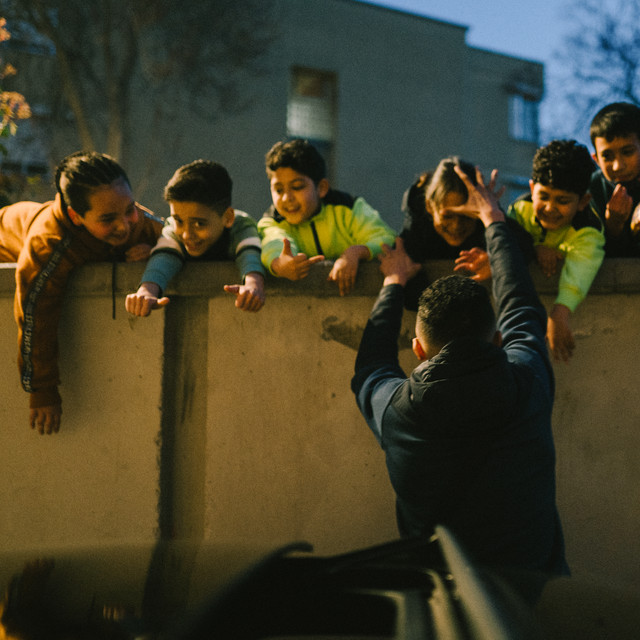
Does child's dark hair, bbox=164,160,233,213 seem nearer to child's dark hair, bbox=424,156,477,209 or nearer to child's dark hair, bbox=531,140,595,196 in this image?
child's dark hair, bbox=424,156,477,209

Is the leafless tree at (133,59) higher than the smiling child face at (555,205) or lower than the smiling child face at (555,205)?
higher

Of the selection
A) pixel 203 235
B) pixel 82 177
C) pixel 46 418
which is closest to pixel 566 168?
pixel 203 235

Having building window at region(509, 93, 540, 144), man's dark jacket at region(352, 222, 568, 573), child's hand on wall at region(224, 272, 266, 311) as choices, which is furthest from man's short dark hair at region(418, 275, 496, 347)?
building window at region(509, 93, 540, 144)

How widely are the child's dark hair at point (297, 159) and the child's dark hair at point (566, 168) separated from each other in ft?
3.85

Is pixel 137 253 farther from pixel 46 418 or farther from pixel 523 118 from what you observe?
pixel 523 118

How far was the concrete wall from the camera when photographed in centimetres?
290

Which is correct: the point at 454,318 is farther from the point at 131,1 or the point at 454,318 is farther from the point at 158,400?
the point at 131,1

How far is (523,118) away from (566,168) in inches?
869

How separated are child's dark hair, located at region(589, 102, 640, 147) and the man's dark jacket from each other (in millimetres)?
1894

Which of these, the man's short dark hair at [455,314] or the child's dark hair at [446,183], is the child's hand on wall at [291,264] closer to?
the child's dark hair at [446,183]

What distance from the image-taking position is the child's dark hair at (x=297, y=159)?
353cm

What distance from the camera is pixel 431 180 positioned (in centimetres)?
329

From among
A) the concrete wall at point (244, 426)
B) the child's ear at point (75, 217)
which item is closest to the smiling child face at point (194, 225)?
the concrete wall at point (244, 426)

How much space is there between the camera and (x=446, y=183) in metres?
3.09
